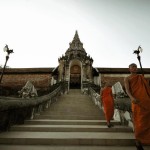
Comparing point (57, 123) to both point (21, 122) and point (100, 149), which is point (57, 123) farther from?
point (100, 149)

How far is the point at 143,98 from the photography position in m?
3.63

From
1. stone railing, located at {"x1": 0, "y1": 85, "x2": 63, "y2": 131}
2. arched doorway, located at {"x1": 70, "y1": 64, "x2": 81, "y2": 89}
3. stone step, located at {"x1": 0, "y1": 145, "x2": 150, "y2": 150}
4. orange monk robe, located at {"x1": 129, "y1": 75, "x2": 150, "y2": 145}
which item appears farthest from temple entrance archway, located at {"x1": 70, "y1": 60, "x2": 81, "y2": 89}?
orange monk robe, located at {"x1": 129, "y1": 75, "x2": 150, "y2": 145}

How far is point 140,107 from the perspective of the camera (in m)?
3.57

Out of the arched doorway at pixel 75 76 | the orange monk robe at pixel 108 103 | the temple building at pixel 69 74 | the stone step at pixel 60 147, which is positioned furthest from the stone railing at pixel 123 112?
the arched doorway at pixel 75 76

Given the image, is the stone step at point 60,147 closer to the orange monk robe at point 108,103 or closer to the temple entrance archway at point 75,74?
the orange monk robe at point 108,103

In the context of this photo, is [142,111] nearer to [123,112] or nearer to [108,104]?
[108,104]

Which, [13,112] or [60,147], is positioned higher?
[13,112]

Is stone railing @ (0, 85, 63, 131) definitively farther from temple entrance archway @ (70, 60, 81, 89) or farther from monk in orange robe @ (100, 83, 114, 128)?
temple entrance archway @ (70, 60, 81, 89)

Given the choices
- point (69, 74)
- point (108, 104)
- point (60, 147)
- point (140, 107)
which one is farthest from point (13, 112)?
point (69, 74)

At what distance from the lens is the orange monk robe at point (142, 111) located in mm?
3430

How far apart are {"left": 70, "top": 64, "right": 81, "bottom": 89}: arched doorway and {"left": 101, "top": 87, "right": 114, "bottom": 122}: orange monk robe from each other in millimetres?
18294

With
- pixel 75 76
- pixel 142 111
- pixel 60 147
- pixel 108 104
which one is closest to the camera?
pixel 142 111

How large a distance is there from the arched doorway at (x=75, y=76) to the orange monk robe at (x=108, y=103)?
1829cm

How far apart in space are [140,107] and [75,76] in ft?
71.8
